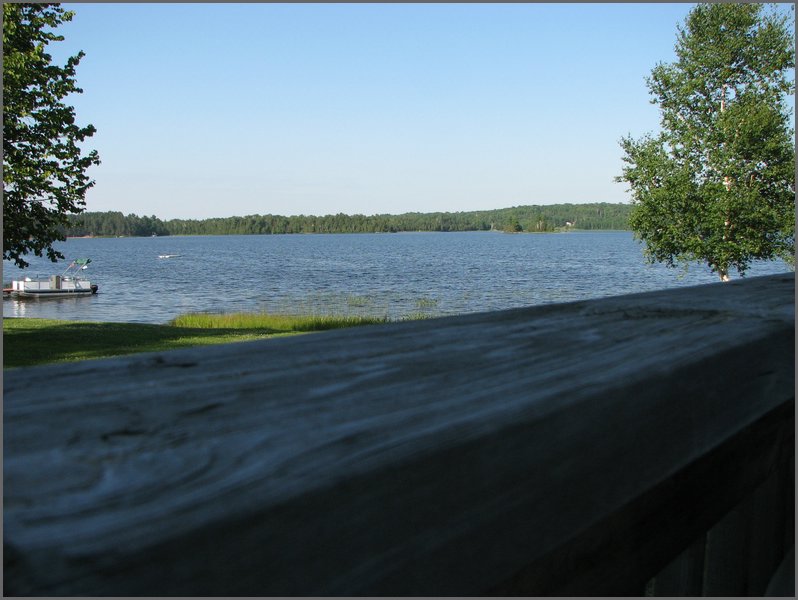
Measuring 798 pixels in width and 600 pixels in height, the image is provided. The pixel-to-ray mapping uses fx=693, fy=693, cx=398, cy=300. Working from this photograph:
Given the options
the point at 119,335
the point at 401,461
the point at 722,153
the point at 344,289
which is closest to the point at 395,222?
the point at 344,289

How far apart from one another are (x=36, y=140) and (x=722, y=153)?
17.7 m

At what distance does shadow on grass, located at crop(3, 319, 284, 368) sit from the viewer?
1208cm

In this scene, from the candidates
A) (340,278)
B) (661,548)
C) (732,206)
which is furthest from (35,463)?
(340,278)

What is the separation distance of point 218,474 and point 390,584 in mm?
149

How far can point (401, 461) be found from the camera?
1.64ft

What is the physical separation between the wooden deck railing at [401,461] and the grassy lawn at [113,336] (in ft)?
36.7

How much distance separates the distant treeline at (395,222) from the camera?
159 meters

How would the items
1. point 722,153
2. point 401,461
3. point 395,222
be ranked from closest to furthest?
point 401,461, point 722,153, point 395,222

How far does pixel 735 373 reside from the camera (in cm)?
92

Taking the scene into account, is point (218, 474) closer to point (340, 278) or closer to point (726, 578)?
point (726, 578)

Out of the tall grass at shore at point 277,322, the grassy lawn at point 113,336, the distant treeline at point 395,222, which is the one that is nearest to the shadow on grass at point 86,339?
the grassy lawn at point 113,336

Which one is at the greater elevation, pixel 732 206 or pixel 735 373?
pixel 732 206

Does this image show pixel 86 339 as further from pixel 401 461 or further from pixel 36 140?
pixel 401 461

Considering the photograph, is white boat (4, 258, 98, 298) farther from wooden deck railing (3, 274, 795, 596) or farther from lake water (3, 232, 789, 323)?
wooden deck railing (3, 274, 795, 596)
